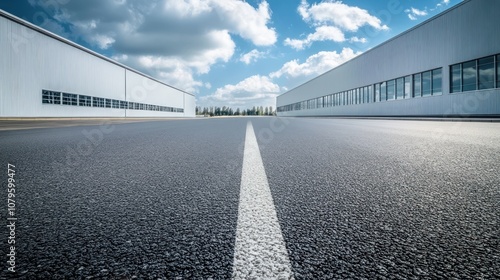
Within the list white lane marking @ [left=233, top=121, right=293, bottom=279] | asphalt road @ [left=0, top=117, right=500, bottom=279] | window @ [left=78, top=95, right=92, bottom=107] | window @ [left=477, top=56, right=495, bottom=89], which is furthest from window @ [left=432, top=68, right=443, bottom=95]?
window @ [left=78, top=95, right=92, bottom=107]

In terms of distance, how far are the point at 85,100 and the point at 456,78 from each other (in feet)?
107

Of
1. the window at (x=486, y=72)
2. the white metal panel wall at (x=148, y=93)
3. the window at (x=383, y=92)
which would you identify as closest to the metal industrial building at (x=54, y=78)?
the white metal panel wall at (x=148, y=93)

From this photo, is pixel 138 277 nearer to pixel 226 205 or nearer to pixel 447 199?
pixel 226 205

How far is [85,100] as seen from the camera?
99.0 feet

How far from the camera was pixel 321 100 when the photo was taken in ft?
176

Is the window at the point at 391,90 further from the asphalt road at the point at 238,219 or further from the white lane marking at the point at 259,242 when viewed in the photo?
the white lane marking at the point at 259,242

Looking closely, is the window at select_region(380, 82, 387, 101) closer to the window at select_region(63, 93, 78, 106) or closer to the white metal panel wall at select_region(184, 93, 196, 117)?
the window at select_region(63, 93, 78, 106)

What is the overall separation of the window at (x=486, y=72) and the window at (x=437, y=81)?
11.0 feet

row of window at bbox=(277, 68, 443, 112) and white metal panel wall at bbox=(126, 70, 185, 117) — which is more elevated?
white metal panel wall at bbox=(126, 70, 185, 117)

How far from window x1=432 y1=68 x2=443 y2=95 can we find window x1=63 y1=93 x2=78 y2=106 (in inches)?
1225

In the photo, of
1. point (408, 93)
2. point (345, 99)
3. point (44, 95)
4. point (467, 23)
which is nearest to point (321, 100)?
point (345, 99)

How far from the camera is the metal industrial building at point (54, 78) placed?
20453 millimetres

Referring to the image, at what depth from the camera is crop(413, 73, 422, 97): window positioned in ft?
81.2

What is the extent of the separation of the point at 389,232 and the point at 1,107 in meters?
25.4
